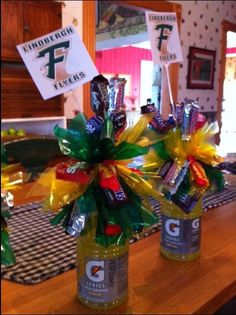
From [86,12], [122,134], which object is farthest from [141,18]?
[122,134]

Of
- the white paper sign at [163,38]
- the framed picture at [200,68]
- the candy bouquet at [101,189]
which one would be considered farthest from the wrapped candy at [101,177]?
the framed picture at [200,68]

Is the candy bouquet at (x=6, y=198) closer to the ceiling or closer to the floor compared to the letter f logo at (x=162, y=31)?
closer to the floor

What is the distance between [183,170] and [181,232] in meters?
0.10

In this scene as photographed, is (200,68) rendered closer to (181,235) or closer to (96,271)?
(181,235)

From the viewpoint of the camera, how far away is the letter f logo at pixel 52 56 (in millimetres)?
611

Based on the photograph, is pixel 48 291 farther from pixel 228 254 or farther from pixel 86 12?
pixel 86 12

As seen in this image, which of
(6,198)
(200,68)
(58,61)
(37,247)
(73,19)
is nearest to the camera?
(6,198)

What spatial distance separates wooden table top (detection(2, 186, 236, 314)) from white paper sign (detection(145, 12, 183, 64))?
63cm

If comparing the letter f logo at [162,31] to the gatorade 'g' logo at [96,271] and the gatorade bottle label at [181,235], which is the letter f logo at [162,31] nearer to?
the gatorade bottle label at [181,235]

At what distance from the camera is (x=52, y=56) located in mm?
623

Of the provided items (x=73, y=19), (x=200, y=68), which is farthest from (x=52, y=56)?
(x=200, y=68)

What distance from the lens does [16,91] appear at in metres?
1.75

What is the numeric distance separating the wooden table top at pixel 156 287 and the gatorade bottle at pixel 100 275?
1cm

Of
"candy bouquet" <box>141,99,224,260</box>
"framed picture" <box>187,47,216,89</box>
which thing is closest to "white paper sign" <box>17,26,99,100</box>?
"candy bouquet" <box>141,99,224,260</box>
